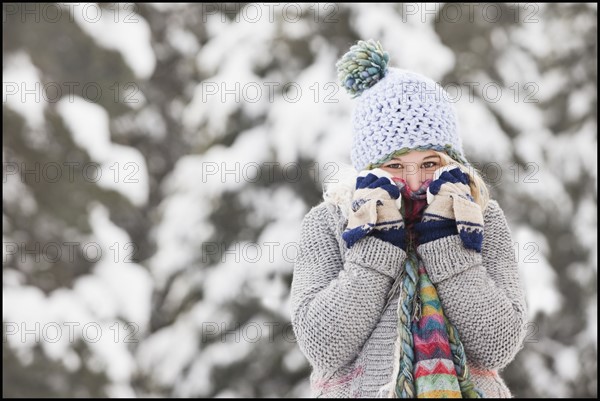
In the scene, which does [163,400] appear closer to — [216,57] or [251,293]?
[251,293]

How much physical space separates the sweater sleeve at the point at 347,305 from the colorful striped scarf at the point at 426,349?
7 cm

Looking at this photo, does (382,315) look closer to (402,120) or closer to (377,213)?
(377,213)

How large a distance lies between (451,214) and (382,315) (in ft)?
1.14

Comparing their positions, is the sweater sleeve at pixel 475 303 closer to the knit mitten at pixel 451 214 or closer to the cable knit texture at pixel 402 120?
the knit mitten at pixel 451 214

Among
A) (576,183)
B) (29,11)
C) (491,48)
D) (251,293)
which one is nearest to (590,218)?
(576,183)

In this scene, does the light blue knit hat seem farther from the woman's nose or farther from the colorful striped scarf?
the colorful striped scarf

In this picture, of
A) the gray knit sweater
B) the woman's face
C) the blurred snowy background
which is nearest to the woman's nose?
the woman's face

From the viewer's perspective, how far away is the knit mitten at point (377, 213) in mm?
2297

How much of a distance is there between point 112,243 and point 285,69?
7.54 feet

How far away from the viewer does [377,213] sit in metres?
2.31

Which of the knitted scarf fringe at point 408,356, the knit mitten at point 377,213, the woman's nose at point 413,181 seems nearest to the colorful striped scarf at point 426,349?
the knitted scarf fringe at point 408,356

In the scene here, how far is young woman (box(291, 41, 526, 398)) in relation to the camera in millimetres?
2260

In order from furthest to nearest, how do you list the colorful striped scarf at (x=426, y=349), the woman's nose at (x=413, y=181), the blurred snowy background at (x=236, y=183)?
1. the blurred snowy background at (x=236, y=183)
2. the woman's nose at (x=413, y=181)
3. the colorful striped scarf at (x=426, y=349)

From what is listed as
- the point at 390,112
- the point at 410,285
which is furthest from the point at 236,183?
the point at 410,285
